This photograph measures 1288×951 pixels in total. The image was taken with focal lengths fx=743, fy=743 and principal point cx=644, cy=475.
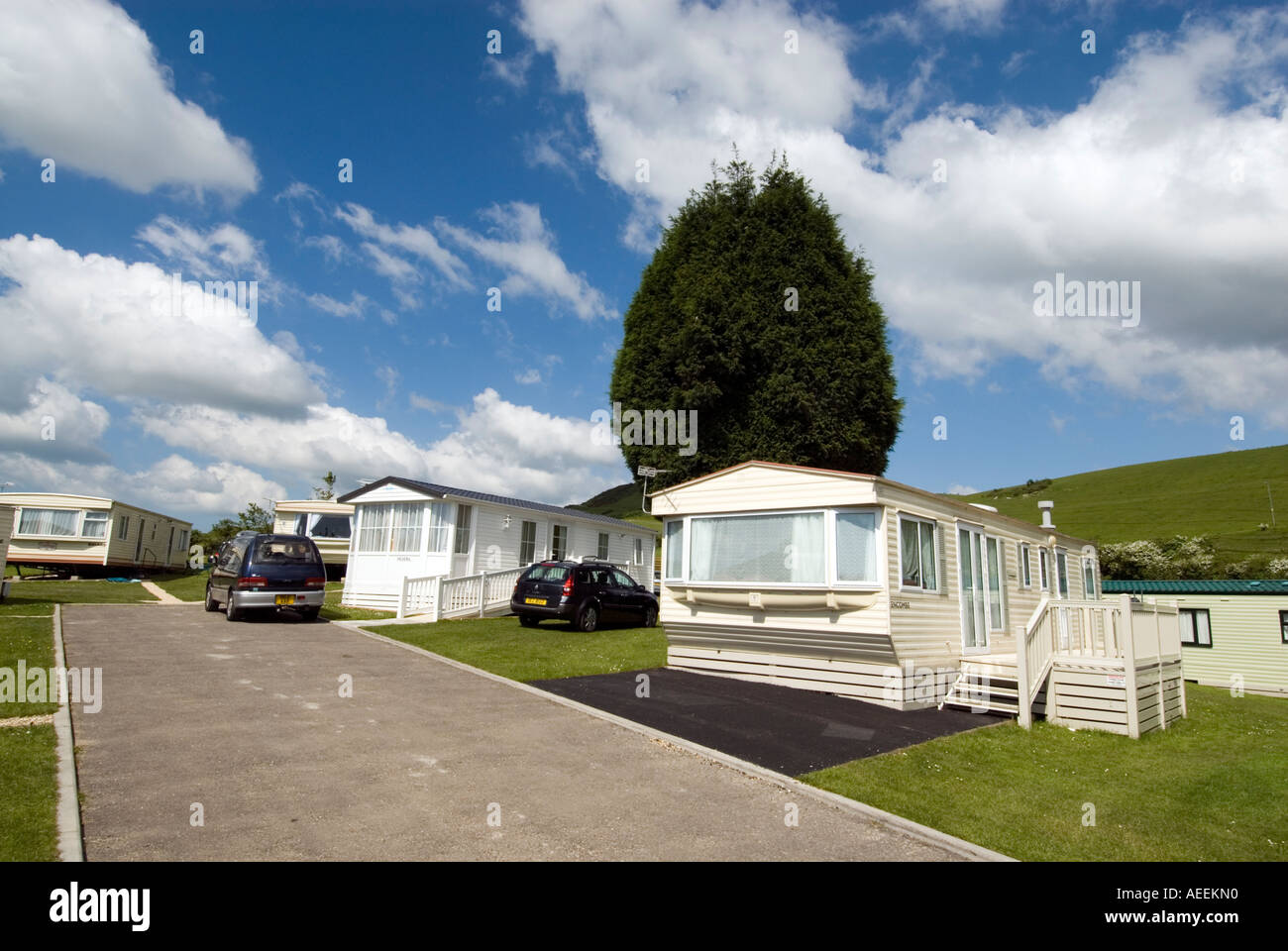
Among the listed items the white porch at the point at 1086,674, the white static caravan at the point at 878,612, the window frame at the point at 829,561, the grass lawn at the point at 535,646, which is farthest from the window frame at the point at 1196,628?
the window frame at the point at 829,561

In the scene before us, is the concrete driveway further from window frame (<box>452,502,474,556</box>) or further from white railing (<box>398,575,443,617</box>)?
window frame (<box>452,502,474,556</box>)

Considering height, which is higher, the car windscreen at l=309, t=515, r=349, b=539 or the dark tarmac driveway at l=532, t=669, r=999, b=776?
the car windscreen at l=309, t=515, r=349, b=539

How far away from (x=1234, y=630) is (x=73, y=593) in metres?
35.1

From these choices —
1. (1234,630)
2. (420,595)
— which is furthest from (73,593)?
(1234,630)

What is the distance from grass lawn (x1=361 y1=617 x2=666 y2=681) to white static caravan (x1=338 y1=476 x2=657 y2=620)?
1.65m

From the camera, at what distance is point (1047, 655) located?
10.8m

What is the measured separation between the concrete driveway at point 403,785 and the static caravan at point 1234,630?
23.3 m

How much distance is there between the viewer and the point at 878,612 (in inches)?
419

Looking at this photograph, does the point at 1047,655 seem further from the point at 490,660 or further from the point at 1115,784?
the point at 490,660

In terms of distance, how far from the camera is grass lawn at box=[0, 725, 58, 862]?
4.14 metres

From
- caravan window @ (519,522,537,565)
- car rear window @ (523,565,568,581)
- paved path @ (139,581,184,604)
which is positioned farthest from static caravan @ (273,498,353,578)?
car rear window @ (523,565,568,581)
